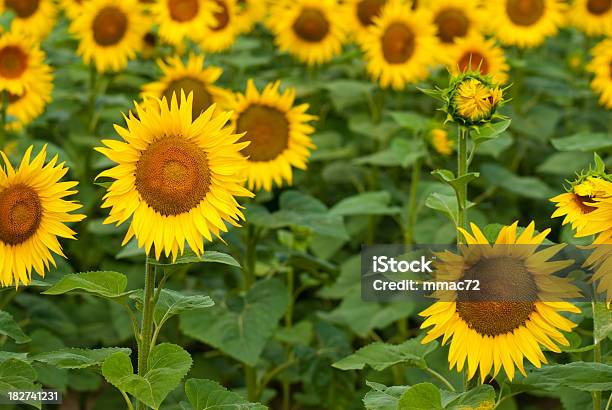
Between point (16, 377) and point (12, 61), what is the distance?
1.51m

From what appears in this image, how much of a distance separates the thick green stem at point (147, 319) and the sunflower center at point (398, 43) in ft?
7.05

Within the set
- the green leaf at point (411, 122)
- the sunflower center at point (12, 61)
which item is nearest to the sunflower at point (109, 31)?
the sunflower center at point (12, 61)

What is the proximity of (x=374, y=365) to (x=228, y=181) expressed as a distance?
1.74 ft

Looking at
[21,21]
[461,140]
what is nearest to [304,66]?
[21,21]

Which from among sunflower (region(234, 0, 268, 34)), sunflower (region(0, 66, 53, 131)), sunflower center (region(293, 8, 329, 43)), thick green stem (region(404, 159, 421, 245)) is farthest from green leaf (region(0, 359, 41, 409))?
sunflower (region(234, 0, 268, 34))

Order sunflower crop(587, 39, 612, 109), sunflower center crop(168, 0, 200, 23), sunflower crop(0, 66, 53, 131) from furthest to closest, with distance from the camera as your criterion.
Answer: sunflower center crop(168, 0, 200, 23)
sunflower crop(587, 39, 612, 109)
sunflower crop(0, 66, 53, 131)

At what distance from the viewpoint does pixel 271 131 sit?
3.22m

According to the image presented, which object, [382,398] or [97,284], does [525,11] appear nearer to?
[382,398]

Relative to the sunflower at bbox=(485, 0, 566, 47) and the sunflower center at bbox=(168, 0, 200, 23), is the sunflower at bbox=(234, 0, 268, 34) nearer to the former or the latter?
the sunflower center at bbox=(168, 0, 200, 23)

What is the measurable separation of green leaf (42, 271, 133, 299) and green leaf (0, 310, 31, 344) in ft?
0.74

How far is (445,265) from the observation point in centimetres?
209

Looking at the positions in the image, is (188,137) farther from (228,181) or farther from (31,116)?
(31,116)

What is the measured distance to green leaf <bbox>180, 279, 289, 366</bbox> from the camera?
9.43 feet

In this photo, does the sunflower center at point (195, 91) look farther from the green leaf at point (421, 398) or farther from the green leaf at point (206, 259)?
the green leaf at point (421, 398)
